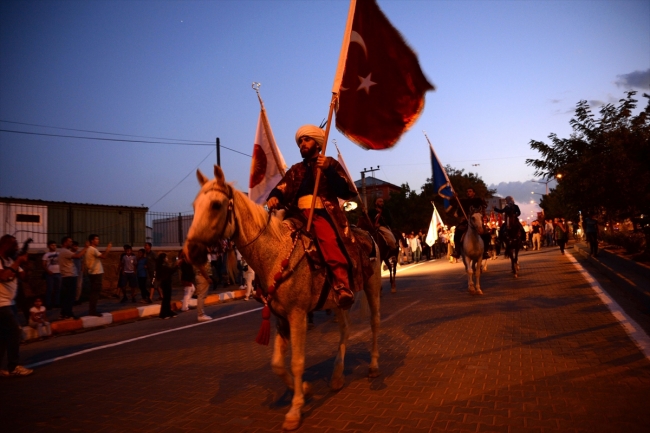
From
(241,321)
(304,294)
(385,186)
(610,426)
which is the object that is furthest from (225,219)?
(385,186)

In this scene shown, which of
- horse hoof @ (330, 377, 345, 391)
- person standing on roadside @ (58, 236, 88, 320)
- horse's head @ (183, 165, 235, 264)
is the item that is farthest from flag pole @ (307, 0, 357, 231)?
person standing on roadside @ (58, 236, 88, 320)

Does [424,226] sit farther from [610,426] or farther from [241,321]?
[610,426]

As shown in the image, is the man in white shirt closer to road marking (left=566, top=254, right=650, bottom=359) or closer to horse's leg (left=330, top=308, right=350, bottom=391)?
horse's leg (left=330, top=308, right=350, bottom=391)

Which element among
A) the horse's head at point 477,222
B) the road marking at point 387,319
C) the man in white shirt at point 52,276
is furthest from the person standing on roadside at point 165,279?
the horse's head at point 477,222

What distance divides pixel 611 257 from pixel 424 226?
3864cm

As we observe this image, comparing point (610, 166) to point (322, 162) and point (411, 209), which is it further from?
point (411, 209)

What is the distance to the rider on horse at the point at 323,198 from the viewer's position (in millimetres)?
4727

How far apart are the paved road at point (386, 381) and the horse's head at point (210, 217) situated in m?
1.75

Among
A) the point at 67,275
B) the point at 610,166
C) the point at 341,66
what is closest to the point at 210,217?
the point at 341,66

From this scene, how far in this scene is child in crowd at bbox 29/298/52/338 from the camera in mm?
10281

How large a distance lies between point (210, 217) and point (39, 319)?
28.2 ft

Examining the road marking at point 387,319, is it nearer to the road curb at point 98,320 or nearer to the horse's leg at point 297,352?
the horse's leg at point 297,352

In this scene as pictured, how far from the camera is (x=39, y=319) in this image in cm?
1048

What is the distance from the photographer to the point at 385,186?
88875 millimetres
